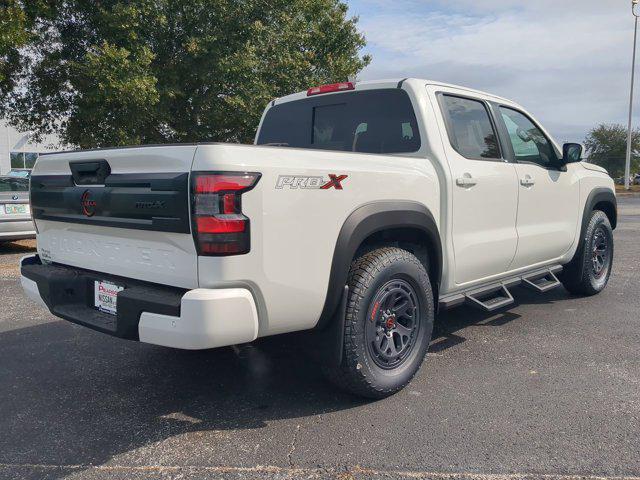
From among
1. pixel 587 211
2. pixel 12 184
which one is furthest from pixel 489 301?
pixel 12 184

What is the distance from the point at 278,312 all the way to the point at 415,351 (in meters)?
1.16

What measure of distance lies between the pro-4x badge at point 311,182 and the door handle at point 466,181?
1122mm

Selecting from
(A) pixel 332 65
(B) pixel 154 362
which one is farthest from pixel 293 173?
(A) pixel 332 65

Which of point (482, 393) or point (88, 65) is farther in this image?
point (88, 65)

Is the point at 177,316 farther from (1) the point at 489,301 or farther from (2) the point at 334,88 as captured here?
(1) the point at 489,301

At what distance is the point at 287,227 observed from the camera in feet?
8.75

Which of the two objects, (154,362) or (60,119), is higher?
(60,119)

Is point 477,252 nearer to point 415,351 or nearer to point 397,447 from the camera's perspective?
point 415,351

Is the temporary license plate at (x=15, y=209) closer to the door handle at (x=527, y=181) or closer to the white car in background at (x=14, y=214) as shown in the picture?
the white car in background at (x=14, y=214)

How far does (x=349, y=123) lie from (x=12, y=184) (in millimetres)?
7057

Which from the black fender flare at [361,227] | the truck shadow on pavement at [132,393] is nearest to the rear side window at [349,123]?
the black fender flare at [361,227]

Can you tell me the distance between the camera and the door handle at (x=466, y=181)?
12.2 feet

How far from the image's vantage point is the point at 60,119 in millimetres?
13156

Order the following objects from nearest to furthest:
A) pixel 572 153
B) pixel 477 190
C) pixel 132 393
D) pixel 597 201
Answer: pixel 132 393 < pixel 477 190 < pixel 572 153 < pixel 597 201
